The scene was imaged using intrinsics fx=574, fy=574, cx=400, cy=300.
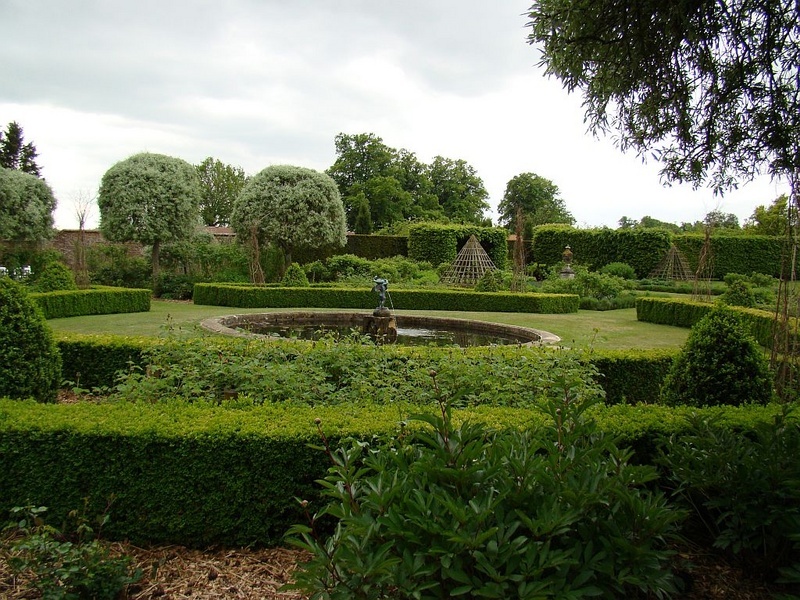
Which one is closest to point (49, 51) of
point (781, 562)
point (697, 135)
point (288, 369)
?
point (288, 369)

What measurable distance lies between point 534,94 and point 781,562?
10.4ft

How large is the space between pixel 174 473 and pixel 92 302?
13473mm

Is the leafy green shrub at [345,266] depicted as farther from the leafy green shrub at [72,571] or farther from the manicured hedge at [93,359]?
the leafy green shrub at [72,571]

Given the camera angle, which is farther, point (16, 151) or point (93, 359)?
point (16, 151)

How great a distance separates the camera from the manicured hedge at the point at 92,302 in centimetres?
1365

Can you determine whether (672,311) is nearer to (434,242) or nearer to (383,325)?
(383,325)

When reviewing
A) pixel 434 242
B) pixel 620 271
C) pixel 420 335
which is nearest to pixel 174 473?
pixel 420 335

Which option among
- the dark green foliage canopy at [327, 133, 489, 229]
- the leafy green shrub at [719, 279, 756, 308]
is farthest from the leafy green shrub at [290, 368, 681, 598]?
the dark green foliage canopy at [327, 133, 489, 229]

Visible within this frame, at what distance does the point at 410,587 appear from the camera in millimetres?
1598

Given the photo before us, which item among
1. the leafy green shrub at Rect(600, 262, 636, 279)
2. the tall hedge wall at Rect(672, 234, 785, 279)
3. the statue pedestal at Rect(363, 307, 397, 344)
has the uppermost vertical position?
the tall hedge wall at Rect(672, 234, 785, 279)

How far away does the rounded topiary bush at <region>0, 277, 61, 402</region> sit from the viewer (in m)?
4.68

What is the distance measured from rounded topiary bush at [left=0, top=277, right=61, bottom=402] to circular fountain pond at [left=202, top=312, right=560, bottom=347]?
487cm

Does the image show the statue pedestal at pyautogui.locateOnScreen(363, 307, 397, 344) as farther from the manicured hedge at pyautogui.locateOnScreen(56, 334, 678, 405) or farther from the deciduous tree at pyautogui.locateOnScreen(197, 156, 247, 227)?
the deciduous tree at pyautogui.locateOnScreen(197, 156, 247, 227)

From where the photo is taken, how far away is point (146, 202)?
2002 cm
